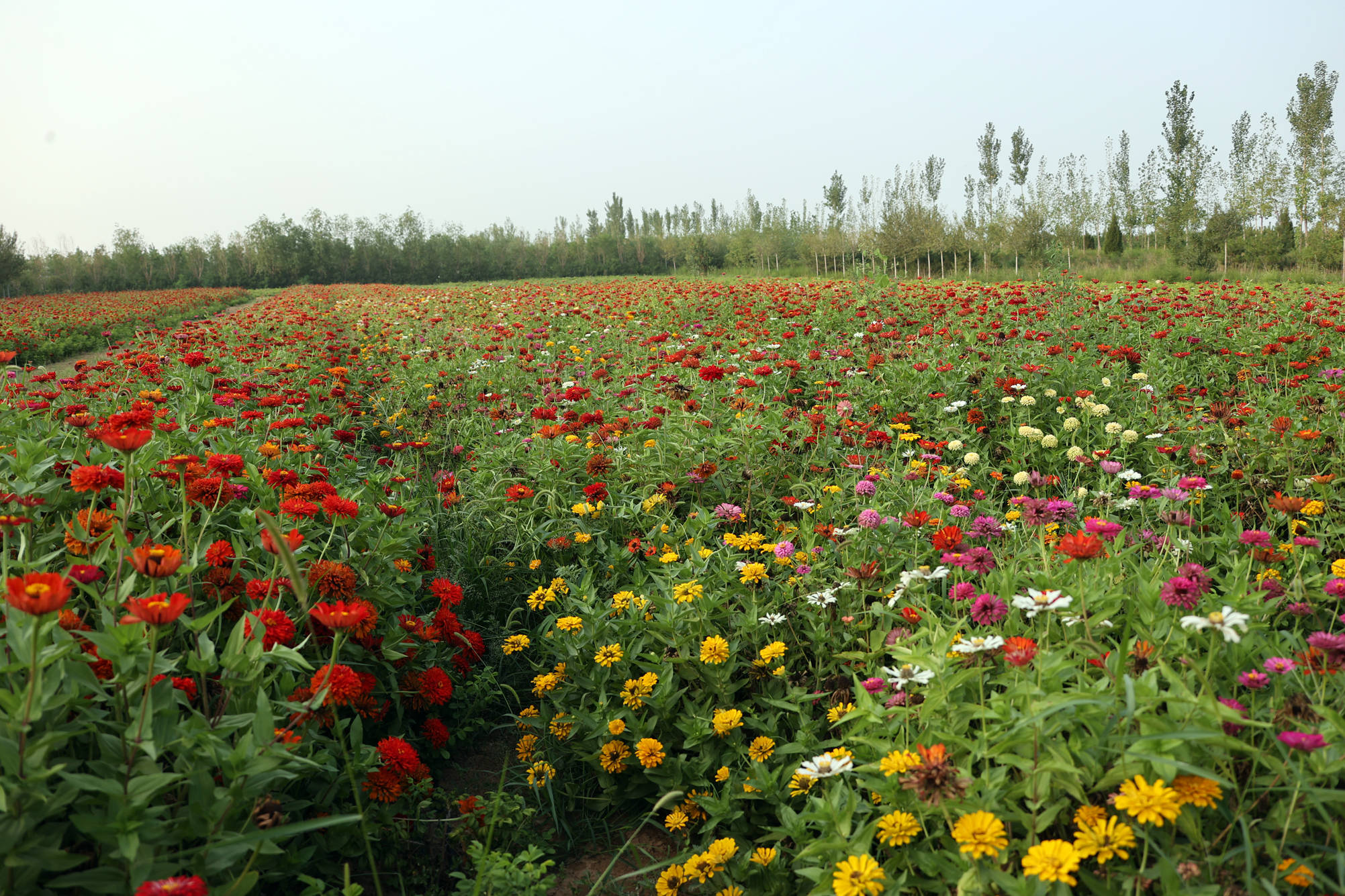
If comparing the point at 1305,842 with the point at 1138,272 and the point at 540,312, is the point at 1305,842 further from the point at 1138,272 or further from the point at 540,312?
the point at 1138,272

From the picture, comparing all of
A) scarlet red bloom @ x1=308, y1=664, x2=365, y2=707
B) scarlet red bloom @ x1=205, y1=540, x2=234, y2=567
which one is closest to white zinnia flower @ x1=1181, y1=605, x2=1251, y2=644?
scarlet red bloom @ x1=308, y1=664, x2=365, y2=707

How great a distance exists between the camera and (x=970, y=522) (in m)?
3.61

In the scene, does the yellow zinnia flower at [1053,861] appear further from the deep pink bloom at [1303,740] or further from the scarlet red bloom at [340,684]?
the scarlet red bloom at [340,684]

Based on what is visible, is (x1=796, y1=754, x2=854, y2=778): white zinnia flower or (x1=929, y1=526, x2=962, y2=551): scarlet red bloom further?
(x1=929, y1=526, x2=962, y2=551): scarlet red bloom

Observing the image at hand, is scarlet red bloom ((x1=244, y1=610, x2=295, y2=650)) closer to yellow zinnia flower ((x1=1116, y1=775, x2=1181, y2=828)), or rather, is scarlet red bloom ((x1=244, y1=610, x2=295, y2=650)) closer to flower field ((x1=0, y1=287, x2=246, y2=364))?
yellow zinnia flower ((x1=1116, y1=775, x2=1181, y2=828))

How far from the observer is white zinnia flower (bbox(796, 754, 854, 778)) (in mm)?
1864

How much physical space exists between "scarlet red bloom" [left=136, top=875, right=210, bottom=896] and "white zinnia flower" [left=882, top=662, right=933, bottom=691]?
5.67ft

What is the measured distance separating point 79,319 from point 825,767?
21.1 metres

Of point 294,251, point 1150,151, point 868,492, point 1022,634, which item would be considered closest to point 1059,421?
point 868,492

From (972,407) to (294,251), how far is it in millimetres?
61679

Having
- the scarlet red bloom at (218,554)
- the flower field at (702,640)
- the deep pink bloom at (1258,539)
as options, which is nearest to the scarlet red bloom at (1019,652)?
the flower field at (702,640)

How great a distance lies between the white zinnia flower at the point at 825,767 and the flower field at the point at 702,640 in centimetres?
2

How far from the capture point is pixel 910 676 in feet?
6.44

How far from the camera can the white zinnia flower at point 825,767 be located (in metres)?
1.86
